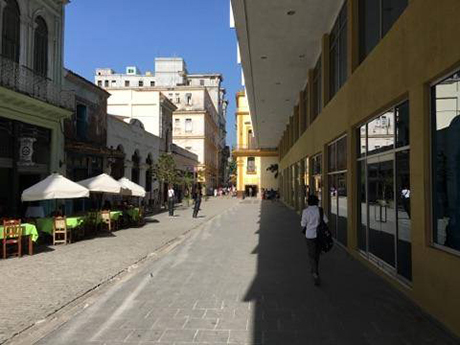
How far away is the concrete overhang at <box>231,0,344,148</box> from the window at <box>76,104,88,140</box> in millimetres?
8266

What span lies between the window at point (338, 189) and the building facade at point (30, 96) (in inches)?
410

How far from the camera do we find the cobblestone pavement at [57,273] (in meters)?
6.40

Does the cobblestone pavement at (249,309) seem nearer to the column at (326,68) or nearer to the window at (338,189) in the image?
the window at (338,189)

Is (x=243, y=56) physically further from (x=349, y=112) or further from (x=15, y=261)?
(x=15, y=261)

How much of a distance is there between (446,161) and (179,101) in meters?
70.3

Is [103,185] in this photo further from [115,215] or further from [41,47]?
[41,47]

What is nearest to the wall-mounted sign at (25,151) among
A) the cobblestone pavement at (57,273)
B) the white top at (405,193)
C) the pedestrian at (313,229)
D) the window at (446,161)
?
the cobblestone pavement at (57,273)

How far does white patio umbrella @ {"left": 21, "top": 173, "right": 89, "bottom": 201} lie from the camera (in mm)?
13727

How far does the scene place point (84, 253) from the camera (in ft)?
39.3

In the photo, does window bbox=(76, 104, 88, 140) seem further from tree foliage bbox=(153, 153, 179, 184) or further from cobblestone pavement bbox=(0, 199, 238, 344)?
tree foliage bbox=(153, 153, 179, 184)

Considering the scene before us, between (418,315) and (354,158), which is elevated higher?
(354,158)

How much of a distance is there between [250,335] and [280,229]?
41.8 feet

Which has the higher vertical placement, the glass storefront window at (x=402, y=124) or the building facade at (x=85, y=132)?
the building facade at (x=85, y=132)

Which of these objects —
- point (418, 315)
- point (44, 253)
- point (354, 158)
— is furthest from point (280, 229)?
point (418, 315)
